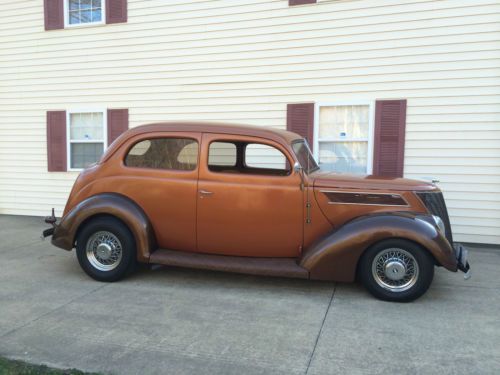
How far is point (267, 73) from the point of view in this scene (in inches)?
312

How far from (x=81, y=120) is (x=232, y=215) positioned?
5.81 metres

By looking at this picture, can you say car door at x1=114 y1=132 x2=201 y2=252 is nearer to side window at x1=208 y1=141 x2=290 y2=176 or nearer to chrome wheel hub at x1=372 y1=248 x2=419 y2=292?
side window at x1=208 y1=141 x2=290 y2=176

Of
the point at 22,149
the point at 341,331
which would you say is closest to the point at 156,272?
the point at 341,331

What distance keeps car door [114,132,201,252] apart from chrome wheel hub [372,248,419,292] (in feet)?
6.99

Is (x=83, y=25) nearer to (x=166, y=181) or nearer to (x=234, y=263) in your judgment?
(x=166, y=181)

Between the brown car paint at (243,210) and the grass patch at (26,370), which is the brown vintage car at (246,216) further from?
the grass patch at (26,370)

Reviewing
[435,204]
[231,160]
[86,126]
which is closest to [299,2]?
[231,160]

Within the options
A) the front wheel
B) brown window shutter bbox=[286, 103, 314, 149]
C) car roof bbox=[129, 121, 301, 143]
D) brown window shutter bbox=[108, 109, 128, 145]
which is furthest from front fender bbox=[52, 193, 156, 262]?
brown window shutter bbox=[108, 109, 128, 145]

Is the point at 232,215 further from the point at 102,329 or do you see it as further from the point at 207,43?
the point at 207,43

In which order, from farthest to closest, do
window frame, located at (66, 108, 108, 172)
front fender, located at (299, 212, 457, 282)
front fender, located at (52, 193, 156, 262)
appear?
window frame, located at (66, 108, 108, 172)
front fender, located at (52, 193, 156, 262)
front fender, located at (299, 212, 457, 282)

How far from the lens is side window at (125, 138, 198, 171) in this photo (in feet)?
17.2

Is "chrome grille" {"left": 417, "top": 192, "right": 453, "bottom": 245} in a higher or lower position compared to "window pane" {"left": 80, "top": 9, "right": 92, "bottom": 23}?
lower

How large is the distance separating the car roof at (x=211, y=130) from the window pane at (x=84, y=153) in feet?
13.3

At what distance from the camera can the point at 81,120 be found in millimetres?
9367
